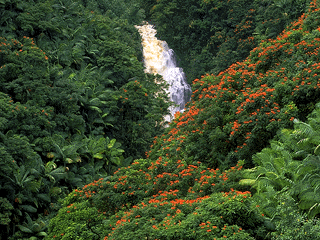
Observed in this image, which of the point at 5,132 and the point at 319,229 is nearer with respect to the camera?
the point at 319,229

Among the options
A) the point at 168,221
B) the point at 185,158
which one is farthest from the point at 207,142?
the point at 168,221

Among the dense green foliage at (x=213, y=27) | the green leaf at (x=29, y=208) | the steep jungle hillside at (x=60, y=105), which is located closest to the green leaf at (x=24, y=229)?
the steep jungle hillside at (x=60, y=105)

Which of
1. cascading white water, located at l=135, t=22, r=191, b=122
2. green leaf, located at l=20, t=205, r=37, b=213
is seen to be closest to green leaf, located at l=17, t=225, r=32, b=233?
green leaf, located at l=20, t=205, r=37, b=213

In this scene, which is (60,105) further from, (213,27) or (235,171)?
(213,27)

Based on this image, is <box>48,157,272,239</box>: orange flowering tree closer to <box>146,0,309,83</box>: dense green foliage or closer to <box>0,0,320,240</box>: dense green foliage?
<box>0,0,320,240</box>: dense green foliage

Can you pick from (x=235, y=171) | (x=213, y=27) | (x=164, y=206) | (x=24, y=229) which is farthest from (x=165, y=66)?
(x=164, y=206)

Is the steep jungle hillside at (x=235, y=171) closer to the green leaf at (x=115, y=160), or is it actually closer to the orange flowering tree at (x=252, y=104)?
the orange flowering tree at (x=252, y=104)

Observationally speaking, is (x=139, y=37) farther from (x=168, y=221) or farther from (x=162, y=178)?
(x=168, y=221)
